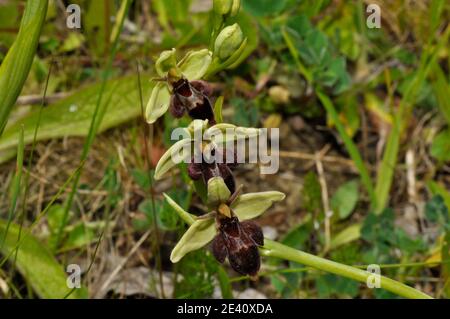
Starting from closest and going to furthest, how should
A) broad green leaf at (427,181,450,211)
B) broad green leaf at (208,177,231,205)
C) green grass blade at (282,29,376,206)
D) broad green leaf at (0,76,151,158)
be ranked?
broad green leaf at (208,177,231,205), broad green leaf at (427,181,450,211), green grass blade at (282,29,376,206), broad green leaf at (0,76,151,158)

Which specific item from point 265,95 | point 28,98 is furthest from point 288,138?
point 28,98

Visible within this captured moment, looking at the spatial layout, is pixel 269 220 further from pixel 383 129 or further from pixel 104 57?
pixel 104 57

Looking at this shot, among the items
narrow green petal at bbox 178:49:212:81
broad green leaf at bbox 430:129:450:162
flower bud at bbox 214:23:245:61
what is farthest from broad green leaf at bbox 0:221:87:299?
broad green leaf at bbox 430:129:450:162

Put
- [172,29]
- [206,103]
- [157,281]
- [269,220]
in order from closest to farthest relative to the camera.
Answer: [206,103] < [157,281] < [269,220] < [172,29]

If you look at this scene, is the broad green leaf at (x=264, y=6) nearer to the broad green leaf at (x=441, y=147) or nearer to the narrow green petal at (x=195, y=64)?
the broad green leaf at (x=441, y=147)

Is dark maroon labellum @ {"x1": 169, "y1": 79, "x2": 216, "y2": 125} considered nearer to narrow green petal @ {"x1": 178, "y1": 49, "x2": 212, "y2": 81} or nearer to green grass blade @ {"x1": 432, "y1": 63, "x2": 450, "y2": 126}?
narrow green petal @ {"x1": 178, "y1": 49, "x2": 212, "y2": 81}

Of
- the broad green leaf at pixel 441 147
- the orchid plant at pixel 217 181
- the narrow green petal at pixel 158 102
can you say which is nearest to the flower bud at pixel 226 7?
the orchid plant at pixel 217 181
